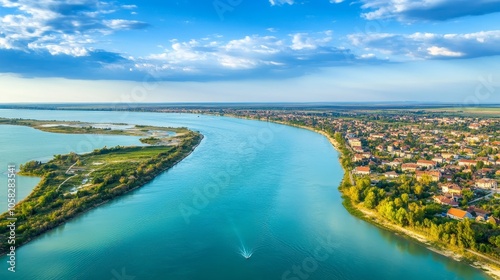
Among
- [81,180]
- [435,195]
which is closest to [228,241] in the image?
[435,195]

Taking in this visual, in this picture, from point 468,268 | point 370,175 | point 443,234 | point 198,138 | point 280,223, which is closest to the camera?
point 468,268

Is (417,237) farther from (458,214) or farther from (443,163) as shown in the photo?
(443,163)

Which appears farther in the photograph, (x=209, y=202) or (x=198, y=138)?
(x=198, y=138)

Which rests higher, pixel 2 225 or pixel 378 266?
pixel 2 225

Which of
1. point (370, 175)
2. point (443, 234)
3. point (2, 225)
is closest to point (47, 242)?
point (2, 225)

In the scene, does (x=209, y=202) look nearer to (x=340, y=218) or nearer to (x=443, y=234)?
(x=340, y=218)

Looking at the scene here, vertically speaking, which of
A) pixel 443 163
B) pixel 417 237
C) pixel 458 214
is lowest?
pixel 417 237

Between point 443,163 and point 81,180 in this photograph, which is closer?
point 81,180
